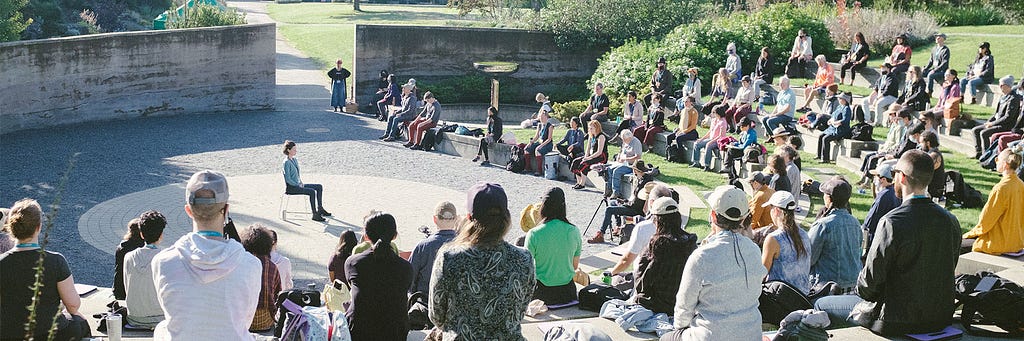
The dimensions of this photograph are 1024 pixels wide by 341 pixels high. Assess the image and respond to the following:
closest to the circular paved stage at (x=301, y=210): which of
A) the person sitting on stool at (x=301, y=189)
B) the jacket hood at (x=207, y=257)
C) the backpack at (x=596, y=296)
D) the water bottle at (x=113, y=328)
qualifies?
the person sitting on stool at (x=301, y=189)

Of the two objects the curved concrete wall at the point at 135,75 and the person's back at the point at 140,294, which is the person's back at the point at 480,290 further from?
the curved concrete wall at the point at 135,75

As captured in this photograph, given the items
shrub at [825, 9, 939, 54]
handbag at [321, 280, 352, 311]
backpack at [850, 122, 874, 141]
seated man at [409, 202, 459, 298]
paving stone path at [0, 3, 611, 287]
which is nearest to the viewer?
handbag at [321, 280, 352, 311]

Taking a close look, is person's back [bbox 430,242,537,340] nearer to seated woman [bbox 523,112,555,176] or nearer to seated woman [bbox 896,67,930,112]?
seated woman [bbox 523,112,555,176]

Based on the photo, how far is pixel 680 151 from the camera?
63.9 ft

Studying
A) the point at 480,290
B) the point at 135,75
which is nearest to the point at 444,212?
the point at 480,290

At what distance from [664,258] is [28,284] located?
4.24 m

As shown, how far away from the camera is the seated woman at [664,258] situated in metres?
7.41

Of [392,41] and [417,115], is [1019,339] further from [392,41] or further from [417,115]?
[392,41]

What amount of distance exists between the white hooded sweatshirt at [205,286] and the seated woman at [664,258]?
3.56 metres

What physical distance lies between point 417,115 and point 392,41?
20.6 feet

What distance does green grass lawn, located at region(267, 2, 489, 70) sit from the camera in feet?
134

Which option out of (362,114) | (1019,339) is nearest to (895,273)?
(1019,339)

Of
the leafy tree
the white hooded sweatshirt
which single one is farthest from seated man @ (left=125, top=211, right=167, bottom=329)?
the leafy tree

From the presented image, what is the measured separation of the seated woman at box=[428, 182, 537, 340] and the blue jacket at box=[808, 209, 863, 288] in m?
4.60
